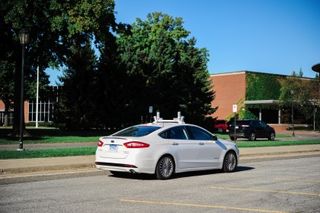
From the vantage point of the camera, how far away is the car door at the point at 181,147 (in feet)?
45.5

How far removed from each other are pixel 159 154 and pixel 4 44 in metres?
26.3

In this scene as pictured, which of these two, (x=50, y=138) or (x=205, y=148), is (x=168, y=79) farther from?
(x=205, y=148)

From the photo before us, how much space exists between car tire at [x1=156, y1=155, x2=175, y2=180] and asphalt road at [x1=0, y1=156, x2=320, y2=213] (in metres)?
0.34

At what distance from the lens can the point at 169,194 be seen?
1084 centimetres

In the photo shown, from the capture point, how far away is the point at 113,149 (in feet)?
44.1

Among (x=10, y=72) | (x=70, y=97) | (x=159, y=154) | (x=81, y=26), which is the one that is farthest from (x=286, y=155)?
(x=10, y=72)

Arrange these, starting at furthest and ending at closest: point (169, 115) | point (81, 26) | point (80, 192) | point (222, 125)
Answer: point (222, 125) < point (169, 115) < point (81, 26) < point (80, 192)

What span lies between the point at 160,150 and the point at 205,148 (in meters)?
1.89

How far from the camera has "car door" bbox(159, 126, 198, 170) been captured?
13882 millimetres

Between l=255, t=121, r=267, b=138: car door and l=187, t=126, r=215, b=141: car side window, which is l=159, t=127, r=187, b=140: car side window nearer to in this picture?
l=187, t=126, r=215, b=141: car side window

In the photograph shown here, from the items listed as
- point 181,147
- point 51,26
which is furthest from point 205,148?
point 51,26

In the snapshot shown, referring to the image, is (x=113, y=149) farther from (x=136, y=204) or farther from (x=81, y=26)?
(x=81, y=26)

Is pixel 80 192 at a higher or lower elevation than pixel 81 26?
lower

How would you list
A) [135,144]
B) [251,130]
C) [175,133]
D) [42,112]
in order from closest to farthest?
[135,144] < [175,133] < [251,130] < [42,112]
